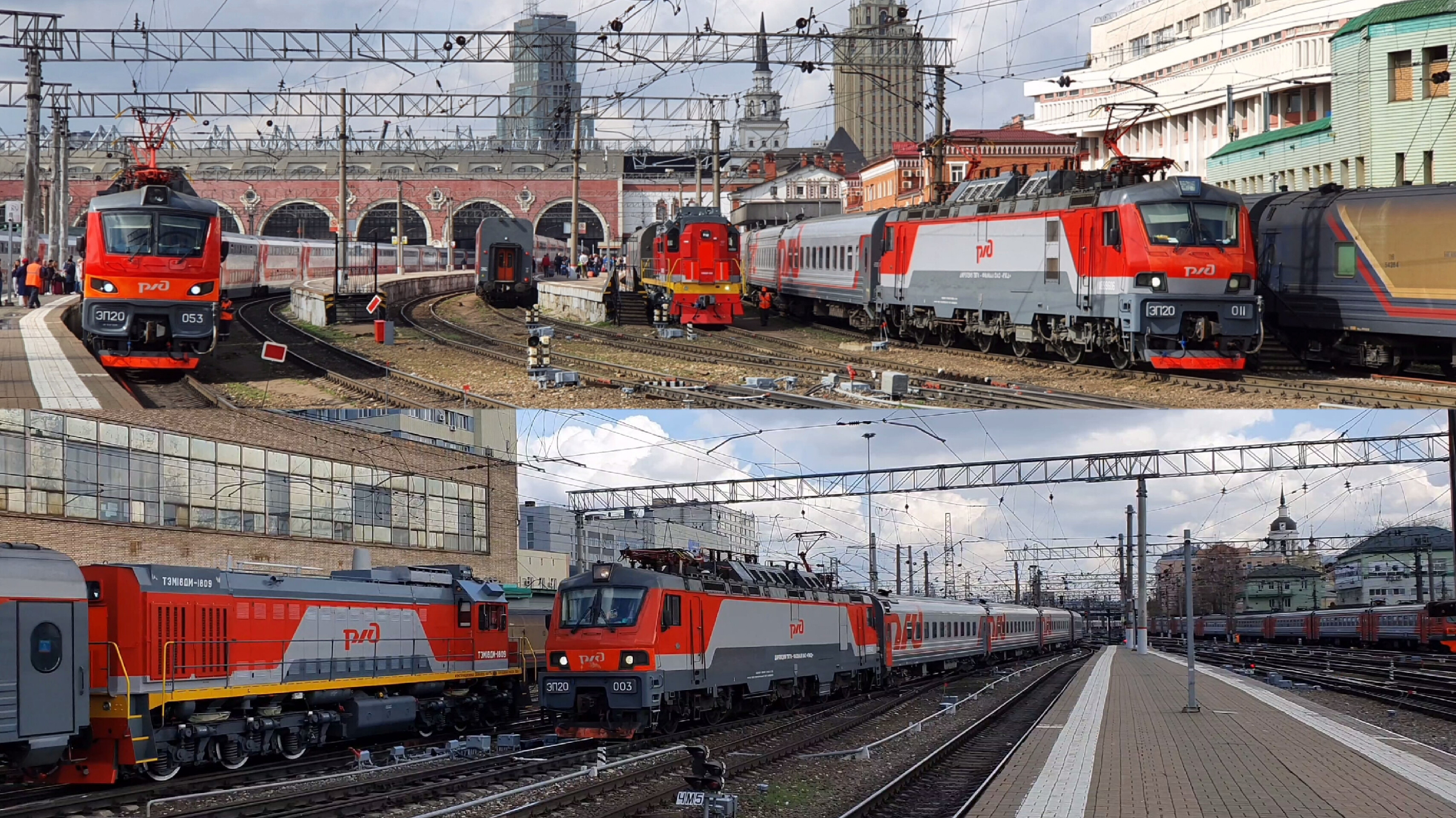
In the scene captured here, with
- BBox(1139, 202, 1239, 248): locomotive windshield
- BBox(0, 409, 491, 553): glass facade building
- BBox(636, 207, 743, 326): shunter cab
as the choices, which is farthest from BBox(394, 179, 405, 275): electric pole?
BBox(1139, 202, 1239, 248): locomotive windshield

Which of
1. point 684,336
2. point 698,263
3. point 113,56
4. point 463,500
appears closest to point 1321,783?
point 684,336

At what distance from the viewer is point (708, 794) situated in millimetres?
11516

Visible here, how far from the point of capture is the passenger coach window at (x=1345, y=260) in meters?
23.6

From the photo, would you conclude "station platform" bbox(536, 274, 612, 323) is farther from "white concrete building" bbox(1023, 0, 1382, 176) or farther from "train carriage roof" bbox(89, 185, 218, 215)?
"white concrete building" bbox(1023, 0, 1382, 176)

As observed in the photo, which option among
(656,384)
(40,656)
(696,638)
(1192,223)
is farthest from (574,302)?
(40,656)

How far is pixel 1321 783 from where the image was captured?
44.2 ft

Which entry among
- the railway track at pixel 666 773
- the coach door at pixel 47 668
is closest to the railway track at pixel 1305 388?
the railway track at pixel 666 773

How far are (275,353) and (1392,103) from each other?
3177cm

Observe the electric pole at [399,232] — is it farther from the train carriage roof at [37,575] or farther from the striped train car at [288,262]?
the train carriage roof at [37,575]

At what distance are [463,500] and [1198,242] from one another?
2597cm

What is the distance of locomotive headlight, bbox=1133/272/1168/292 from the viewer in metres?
22.0

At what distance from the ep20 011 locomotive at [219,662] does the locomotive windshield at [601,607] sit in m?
3.03

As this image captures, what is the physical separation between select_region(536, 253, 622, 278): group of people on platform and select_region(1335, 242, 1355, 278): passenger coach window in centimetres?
3329

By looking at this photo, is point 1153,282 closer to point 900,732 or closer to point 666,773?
point 900,732
